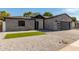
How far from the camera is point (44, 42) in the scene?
31.3 ft

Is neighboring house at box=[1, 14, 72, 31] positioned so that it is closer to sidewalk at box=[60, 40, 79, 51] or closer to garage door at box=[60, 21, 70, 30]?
garage door at box=[60, 21, 70, 30]

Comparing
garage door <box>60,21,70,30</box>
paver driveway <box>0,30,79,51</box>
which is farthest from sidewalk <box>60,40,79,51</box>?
garage door <box>60,21,70,30</box>

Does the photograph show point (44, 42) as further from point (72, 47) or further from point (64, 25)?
point (64, 25)

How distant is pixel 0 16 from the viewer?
10.0 meters

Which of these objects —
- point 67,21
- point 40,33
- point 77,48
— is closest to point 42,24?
point 40,33

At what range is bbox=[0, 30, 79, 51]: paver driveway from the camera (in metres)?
9.41

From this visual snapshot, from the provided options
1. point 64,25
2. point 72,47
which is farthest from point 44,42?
point 64,25
